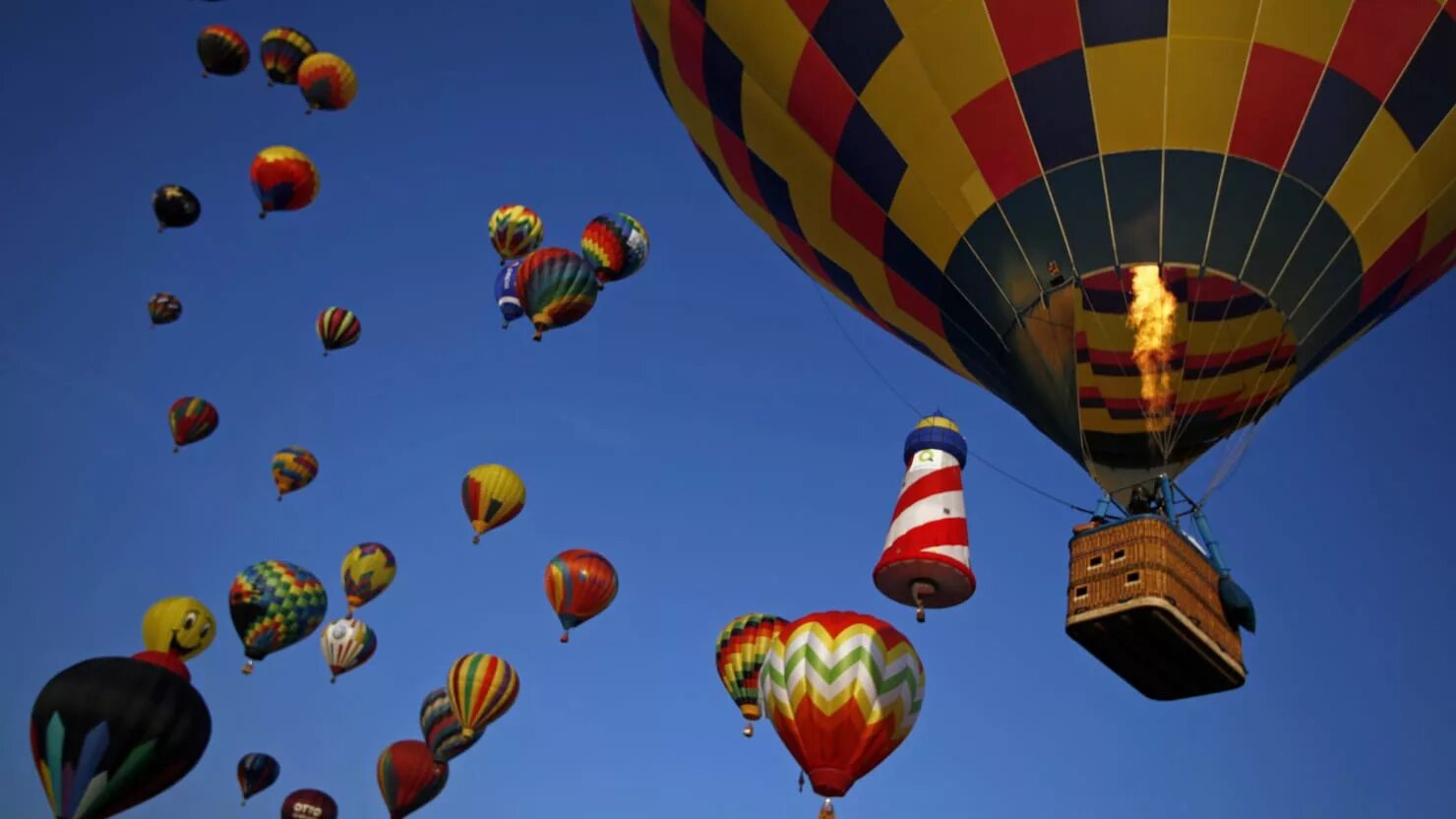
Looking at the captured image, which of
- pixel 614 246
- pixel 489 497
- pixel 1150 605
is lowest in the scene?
pixel 1150 605

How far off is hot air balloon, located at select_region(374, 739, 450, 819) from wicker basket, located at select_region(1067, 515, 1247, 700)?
13148 mm

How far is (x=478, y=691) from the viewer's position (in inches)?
649

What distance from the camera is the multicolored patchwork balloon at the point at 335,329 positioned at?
21359 mm

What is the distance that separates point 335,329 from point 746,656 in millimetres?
11174

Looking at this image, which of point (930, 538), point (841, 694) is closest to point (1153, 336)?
point (930, 538)

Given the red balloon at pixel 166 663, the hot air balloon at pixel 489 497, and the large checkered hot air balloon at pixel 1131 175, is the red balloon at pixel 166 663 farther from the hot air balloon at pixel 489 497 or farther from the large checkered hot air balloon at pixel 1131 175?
the large checkered hot air balloon at pixel 1131 175

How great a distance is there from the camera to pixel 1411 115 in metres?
6.89

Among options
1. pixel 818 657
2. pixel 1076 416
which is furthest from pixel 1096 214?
pixel 818 657

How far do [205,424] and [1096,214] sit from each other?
61.3ft

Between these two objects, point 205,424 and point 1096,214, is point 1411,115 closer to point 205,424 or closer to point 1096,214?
point 1096,214

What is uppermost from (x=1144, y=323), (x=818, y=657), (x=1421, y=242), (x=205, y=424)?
(x=205, y=424)

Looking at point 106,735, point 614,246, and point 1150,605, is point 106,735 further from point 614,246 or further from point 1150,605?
point 614,246

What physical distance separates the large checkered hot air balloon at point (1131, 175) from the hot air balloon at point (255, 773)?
15.6 metres

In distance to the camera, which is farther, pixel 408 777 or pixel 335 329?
pixel 335 329
